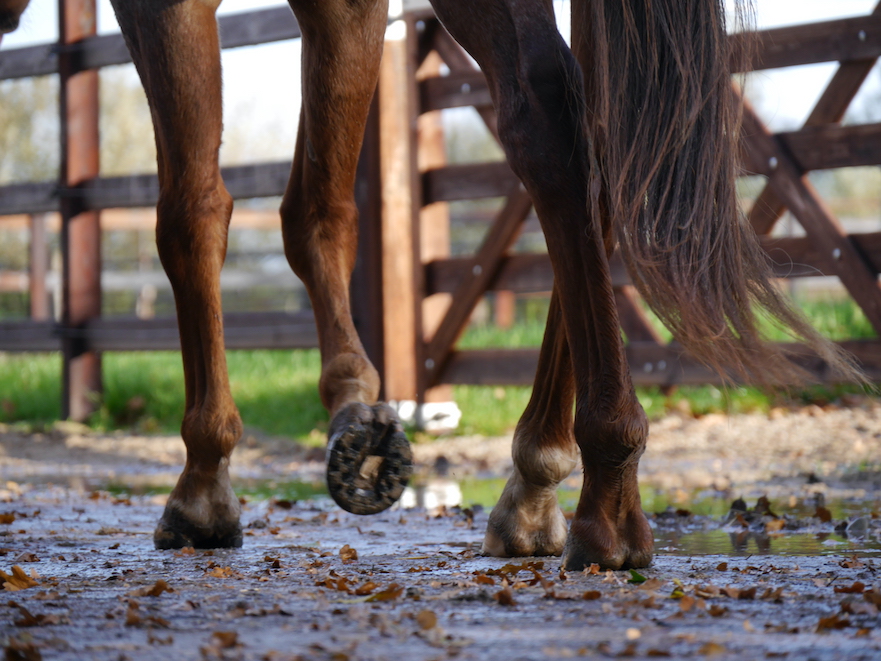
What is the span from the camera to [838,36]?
4586 mm

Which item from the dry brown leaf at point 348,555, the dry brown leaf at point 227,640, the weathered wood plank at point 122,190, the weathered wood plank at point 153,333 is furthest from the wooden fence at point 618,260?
the dry brown leaf at point 227,640

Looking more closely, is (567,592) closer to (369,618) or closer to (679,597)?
(679,597)

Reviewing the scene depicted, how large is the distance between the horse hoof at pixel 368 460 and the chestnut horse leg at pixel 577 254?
1.47 ft

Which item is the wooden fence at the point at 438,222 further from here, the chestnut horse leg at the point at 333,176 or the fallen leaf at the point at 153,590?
the fallen leaf at the point at 153,590

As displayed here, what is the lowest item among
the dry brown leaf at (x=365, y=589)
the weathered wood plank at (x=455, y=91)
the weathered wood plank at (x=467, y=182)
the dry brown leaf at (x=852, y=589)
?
the dry brown leaf at (x=852, y=589)

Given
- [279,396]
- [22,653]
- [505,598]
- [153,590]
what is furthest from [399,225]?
[22,653]

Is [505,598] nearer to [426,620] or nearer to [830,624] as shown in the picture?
[426,620]

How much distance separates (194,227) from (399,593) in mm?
1157

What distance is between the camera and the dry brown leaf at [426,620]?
131cm

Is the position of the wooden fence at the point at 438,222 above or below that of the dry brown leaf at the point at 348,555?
above

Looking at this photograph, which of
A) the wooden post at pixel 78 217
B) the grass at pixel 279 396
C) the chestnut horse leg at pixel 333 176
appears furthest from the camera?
the wooden post at pixel 78 217

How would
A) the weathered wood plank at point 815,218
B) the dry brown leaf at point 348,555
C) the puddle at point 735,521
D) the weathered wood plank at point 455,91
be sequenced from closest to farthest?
the dry brown leaf at point 348,555
the puddle at point 735,521
the weathered wood plank at point 815,218
the weathered wood plank at point 455,91

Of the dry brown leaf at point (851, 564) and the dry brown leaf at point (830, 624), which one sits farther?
the dry brown leaf at point (851, 564)

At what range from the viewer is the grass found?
210 inches
